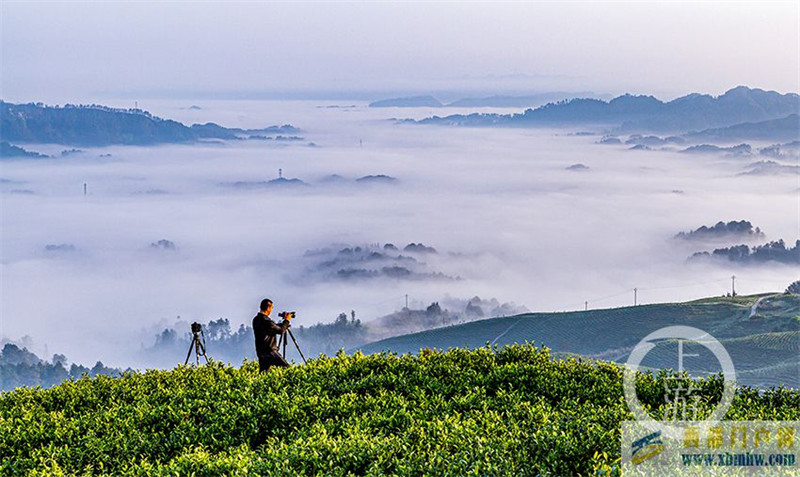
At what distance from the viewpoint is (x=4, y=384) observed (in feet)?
423

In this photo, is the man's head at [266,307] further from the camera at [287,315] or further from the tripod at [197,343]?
the tripod at [197,343]

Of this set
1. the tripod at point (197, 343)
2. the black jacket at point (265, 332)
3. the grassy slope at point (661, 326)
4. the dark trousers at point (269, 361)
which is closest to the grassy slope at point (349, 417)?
the dark trousers at point (269, 361)

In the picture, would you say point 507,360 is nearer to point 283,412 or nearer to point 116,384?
point 283,412

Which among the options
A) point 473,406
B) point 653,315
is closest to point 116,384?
point 473,406

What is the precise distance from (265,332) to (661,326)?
77.6 m

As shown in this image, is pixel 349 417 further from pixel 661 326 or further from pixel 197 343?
pixel 661 326

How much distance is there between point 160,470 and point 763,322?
72.7 meters

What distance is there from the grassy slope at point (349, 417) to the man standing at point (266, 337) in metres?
0.35

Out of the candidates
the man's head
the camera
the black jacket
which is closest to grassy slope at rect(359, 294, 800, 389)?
the camera

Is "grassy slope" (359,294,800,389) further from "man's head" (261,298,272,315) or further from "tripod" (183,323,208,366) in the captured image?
"man's head" (261,298,272,315)

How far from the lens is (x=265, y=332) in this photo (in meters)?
12.5

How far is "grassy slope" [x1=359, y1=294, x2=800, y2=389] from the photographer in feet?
208

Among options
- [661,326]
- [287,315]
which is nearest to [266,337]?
[287,315]

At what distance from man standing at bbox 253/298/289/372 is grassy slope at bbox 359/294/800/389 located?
4327cm
